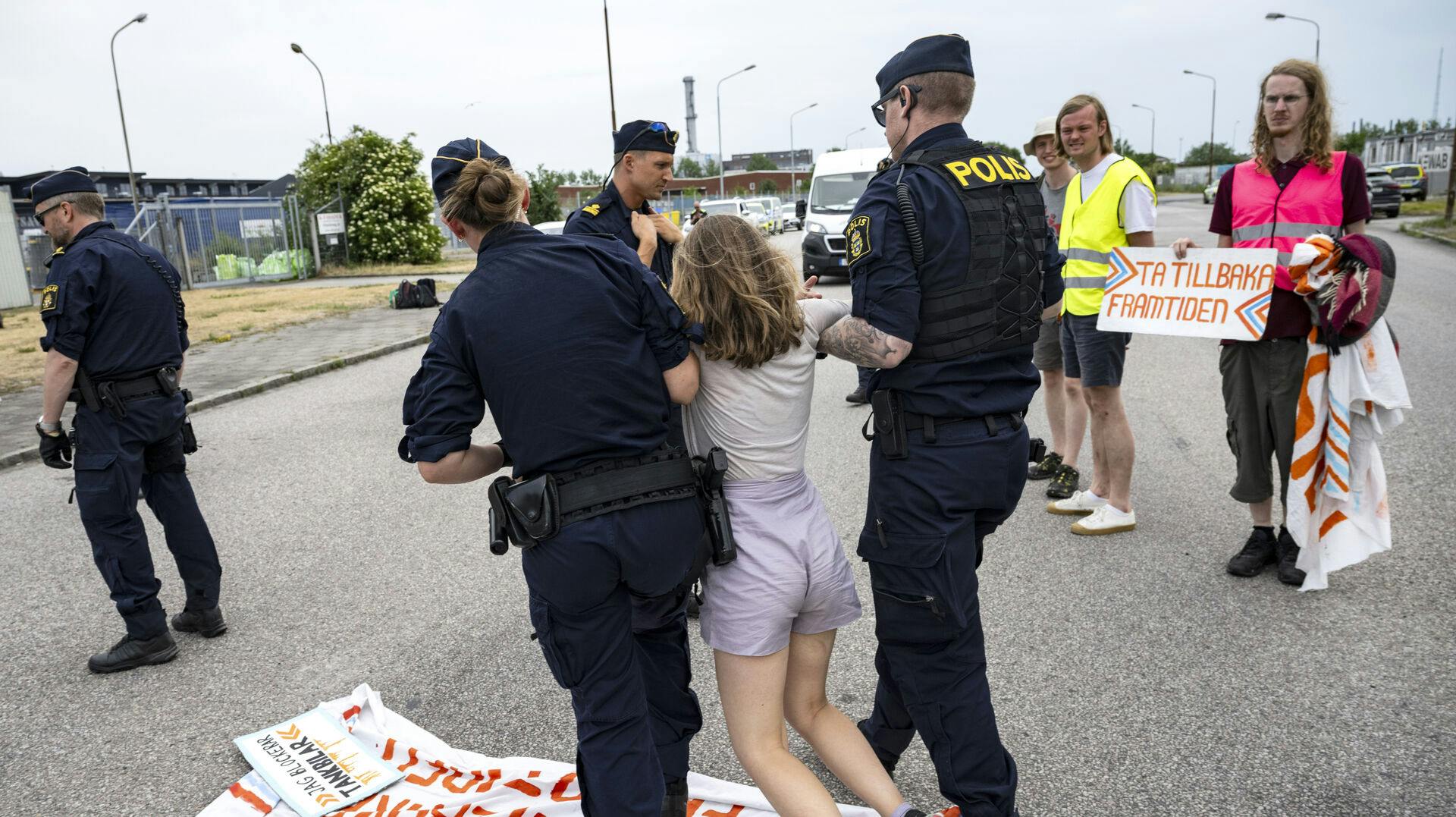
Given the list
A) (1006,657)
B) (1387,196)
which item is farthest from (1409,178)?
(1006,657)

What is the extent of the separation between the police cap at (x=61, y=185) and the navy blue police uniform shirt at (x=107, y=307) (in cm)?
16

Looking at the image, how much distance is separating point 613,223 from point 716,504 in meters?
1.91

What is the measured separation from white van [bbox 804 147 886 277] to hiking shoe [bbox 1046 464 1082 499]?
11639 millimetres

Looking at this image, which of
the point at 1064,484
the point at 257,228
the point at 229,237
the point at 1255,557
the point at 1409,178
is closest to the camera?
the point at 1255,557

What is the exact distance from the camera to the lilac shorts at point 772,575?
8.04 ft

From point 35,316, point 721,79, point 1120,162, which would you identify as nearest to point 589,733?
point 1120,162

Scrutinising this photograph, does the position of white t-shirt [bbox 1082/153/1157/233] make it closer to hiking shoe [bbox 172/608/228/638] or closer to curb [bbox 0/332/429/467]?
hiking shoe [bbox 172/608/228/638]

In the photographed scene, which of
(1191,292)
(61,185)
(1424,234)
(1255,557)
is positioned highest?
(61,185)

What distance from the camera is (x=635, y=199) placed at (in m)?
4.11

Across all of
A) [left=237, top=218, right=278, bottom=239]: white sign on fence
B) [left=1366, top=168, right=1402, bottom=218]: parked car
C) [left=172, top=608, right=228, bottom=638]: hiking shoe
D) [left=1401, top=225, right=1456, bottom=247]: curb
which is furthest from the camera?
[left=1366, top=168, right=1402, bottom=218]: parked car

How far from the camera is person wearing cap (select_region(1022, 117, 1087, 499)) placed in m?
5.65

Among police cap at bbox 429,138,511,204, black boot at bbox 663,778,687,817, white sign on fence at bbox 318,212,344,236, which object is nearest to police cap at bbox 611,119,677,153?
A: police cap at bbox 429,138,511,204

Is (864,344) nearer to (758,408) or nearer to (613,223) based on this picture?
(758,408)

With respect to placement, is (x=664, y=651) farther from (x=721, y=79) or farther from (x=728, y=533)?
(x=721, y=79)
